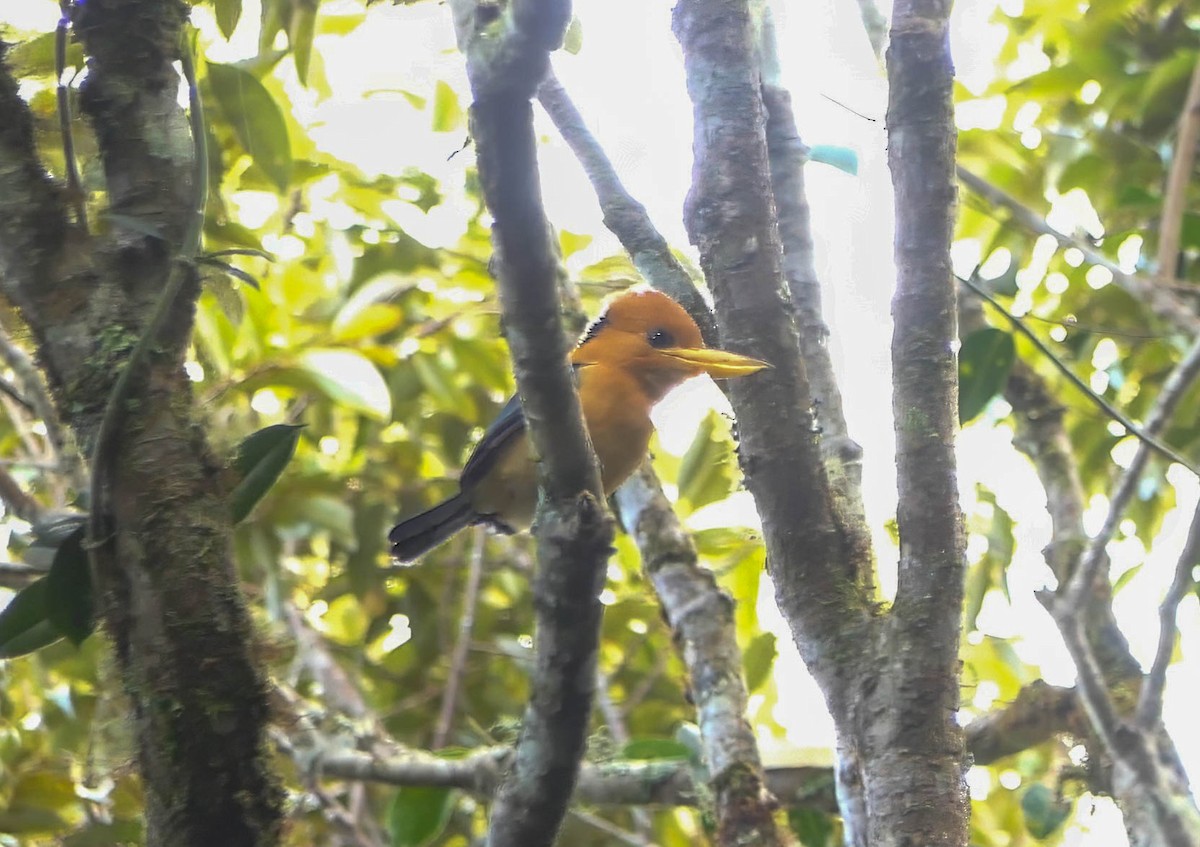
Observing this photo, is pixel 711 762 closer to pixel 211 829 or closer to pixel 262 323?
pixel 211 829

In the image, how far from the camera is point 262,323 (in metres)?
2.67

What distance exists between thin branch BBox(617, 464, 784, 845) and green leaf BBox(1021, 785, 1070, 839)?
815 millimetres

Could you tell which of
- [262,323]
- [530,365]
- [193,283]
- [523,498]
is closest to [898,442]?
[530,365]

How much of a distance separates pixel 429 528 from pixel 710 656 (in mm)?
825

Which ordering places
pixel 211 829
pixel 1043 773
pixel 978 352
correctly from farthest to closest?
pixel 1043 773
pixel 978 352
pixel 211 829

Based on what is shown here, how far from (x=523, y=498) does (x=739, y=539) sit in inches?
22.7

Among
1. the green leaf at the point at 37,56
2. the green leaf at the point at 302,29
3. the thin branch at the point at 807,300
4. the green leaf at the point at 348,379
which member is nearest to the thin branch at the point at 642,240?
the thin branch at the point at 807,300


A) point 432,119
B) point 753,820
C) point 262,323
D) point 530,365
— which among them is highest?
point 432,119

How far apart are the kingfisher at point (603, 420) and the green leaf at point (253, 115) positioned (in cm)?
66

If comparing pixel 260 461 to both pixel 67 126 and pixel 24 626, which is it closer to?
pixel 24 626

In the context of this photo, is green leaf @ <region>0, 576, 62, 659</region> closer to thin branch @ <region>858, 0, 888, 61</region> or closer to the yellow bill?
the yellow bill

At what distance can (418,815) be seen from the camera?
7.51 feet

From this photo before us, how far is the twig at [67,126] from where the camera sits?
4.54 feet

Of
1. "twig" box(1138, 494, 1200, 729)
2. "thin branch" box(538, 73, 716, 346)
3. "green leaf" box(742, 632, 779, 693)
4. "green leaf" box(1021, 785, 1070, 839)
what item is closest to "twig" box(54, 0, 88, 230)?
"thin branch" box(538, 73, 716, 346)
